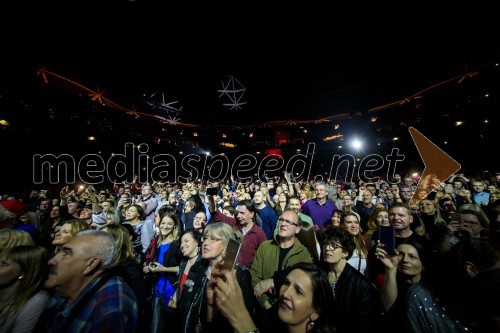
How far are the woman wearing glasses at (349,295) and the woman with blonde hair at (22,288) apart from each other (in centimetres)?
266

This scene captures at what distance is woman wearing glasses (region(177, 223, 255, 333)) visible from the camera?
1.92 m

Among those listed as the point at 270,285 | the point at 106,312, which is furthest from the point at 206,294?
the point at 270,285

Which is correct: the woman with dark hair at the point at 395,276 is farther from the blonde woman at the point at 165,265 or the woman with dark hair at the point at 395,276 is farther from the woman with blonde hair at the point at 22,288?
the woman with blonde hair at the point at 22,288

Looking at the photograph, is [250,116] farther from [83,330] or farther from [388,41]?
[83,330]

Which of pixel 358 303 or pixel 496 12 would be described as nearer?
pixel 358 303

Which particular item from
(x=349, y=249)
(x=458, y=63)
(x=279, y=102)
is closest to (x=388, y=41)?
(x=458, y=63)

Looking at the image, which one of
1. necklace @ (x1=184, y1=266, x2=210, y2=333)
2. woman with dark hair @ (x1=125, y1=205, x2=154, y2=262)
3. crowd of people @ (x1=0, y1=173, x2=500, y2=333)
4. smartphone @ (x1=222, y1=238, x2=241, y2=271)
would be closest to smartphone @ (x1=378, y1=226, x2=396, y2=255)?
crowd of people @ (x1=0, y1=173, x2=500, y2=333)

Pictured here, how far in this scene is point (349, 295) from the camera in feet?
7.38

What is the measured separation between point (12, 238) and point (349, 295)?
4066 mm

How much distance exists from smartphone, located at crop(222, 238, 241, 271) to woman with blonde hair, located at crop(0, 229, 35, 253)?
308 cm

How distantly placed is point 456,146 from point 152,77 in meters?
30.5

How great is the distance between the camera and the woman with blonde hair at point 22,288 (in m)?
2.00

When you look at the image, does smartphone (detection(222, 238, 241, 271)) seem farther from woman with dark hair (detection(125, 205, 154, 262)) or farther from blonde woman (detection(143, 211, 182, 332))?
woman with dark hair (detection(125, 205, 154, 262))

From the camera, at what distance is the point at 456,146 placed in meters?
21.4
